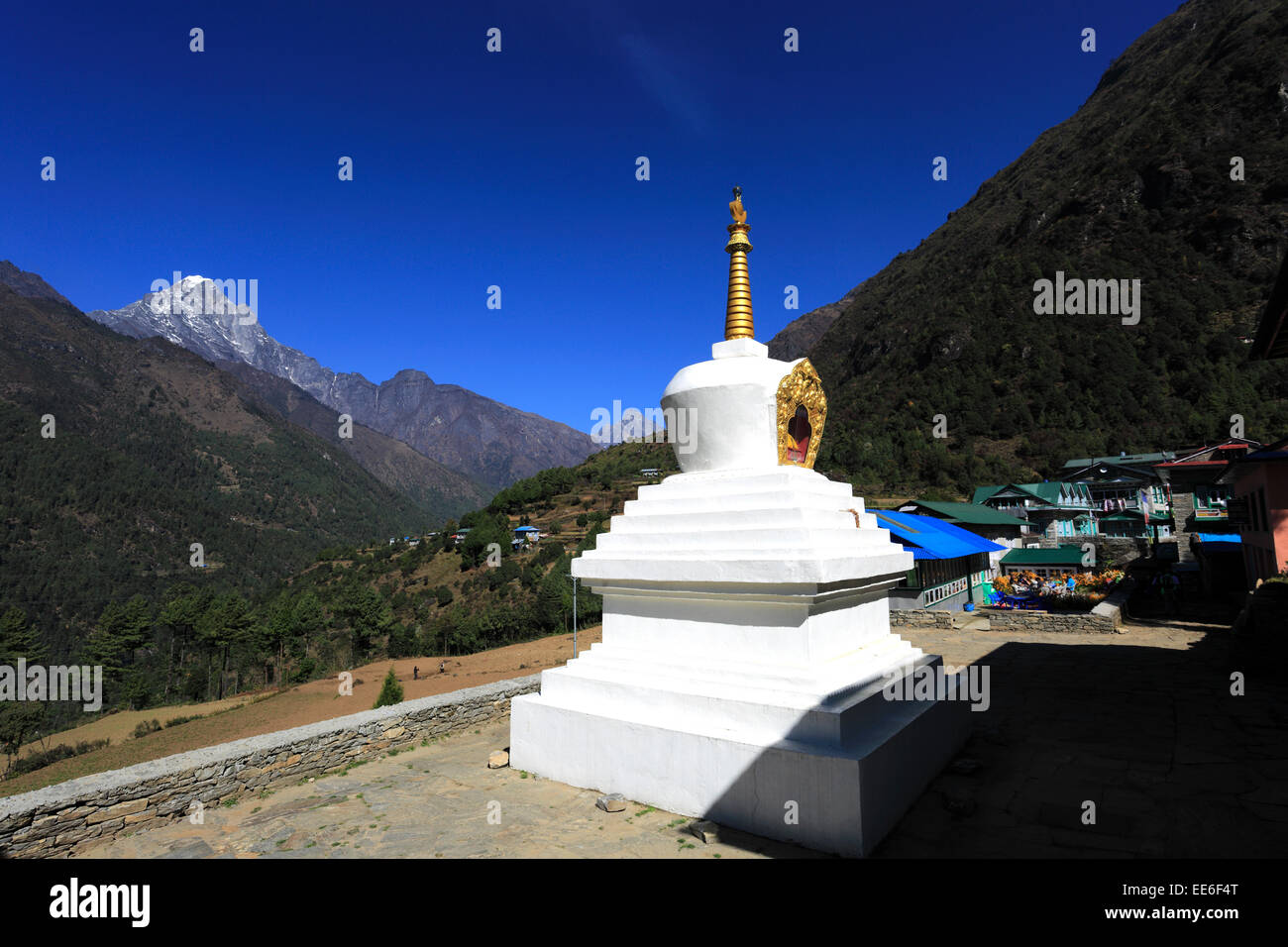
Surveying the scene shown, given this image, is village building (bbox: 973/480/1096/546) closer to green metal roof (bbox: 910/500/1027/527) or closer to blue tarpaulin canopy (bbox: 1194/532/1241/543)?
blue tarpaulin canopy (bbox: 1194/532/1241/543)

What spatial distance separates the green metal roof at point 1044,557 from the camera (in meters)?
25.0

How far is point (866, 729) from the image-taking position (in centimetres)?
575

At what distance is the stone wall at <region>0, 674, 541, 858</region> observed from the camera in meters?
5.27

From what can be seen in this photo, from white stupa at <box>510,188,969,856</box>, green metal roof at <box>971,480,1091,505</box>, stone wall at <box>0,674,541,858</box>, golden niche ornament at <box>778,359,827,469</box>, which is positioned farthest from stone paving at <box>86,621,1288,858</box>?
green metal roof at <box>971,480,1091,505</box>

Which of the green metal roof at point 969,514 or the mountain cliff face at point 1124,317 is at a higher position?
the mountain cliff face at point 1124,317

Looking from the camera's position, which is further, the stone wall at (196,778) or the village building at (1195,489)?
the village building at (1195,489)

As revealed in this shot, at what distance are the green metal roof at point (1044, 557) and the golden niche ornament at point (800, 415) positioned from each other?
72.4ft

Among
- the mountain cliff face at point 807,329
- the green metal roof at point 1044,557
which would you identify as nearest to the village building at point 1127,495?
the green metal roof at point 1044,557

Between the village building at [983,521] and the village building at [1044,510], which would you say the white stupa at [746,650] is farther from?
the village building at [1044,510]

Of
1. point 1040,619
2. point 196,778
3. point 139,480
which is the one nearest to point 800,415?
point 196,778

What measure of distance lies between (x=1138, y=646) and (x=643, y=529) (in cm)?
1296

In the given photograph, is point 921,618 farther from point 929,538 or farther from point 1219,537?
point 1219,537
